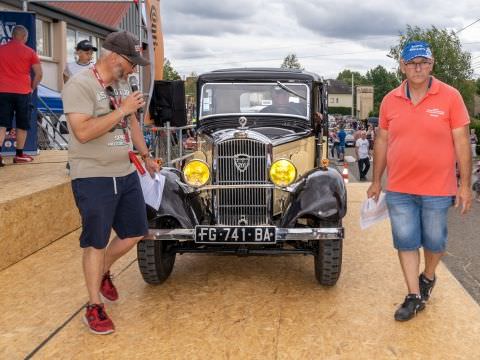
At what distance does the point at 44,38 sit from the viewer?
18.8m

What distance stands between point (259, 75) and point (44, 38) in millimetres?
15332

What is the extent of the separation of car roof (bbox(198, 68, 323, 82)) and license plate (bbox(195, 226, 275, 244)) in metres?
2.16

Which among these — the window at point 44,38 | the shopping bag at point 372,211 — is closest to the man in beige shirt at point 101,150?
the shopping bag at point 372,211

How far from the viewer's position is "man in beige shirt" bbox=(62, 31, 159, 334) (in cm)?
327

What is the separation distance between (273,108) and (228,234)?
6.48ft

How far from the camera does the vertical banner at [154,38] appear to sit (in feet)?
26.3

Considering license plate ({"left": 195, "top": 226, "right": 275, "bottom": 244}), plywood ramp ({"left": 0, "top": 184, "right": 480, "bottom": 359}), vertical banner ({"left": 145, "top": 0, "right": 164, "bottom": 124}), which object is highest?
vertical banner ({"left": 145, "top": 0, "right": 164, "bottom": 124})

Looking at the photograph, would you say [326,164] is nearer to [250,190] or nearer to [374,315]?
[250,190]

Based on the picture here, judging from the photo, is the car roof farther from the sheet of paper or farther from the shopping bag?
the shopping bag

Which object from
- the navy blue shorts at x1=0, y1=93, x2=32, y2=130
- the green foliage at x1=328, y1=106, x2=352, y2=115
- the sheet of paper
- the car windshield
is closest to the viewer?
the sheet of paper

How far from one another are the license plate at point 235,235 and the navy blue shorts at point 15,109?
4.02m

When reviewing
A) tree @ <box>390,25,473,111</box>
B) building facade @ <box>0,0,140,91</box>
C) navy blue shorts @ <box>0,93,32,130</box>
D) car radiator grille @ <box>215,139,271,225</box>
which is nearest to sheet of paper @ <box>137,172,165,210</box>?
car radiator grille @ <box>215,139,271,225</box>

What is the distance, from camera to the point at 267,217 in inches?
187

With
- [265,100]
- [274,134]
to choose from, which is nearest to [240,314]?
[274,134]
